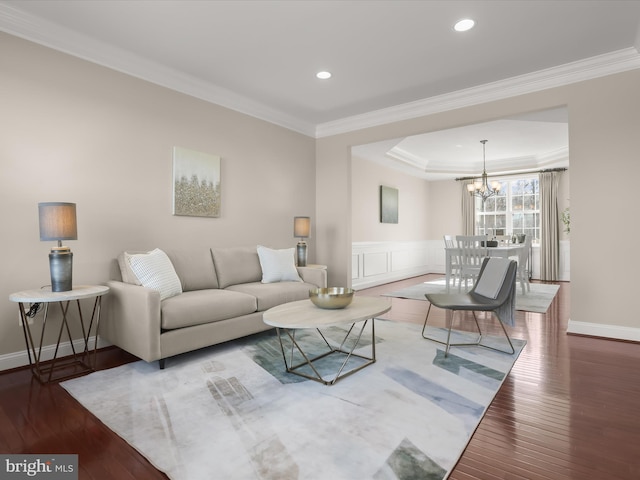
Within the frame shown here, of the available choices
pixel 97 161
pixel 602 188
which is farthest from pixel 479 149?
pixel 97 161

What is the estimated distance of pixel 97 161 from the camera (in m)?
3.27

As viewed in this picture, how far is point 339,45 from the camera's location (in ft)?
10.8

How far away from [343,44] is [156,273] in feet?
8.58

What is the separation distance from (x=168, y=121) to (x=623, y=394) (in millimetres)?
4467

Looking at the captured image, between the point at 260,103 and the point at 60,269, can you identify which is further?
the point at 260,103

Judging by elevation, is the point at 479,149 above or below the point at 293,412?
above

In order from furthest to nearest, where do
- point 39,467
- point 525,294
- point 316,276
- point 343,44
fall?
point 525,294, point 316,276, point 343,44, point 39,467

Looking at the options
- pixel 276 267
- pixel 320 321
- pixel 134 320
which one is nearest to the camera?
pixel 320 321

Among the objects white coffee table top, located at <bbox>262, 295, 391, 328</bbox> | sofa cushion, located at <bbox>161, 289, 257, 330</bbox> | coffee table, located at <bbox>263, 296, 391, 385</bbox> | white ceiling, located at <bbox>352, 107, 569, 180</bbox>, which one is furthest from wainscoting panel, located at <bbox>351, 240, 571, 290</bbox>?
white coffee table top, located at <bbox>262, 295, 391, 328</bbox>

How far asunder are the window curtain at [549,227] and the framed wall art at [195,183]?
279 inches

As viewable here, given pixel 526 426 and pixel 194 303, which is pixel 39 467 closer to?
pixel 194 303

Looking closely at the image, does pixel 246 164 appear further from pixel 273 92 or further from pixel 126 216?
pixel 126 216

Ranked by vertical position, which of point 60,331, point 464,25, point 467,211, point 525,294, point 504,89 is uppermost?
point 464,25

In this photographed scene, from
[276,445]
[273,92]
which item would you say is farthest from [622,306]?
[273,92]
